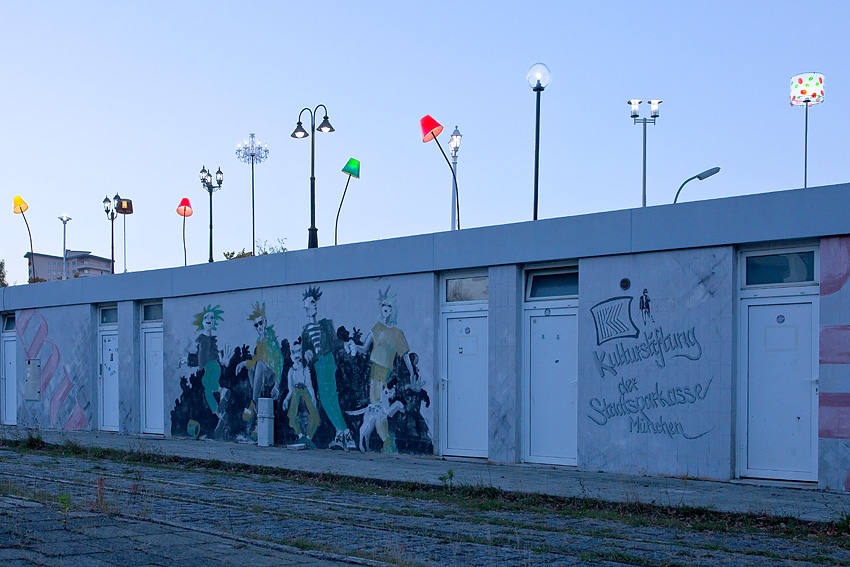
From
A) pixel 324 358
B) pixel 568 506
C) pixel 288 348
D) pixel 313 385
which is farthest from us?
pixel 288 348

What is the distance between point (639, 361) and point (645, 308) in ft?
2.62

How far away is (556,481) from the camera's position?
505 inches

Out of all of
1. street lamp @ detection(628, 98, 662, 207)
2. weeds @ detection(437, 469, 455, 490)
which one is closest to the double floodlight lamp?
street lamp @ detection(628, 98, 662, 207)

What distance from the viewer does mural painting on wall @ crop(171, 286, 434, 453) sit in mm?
17141

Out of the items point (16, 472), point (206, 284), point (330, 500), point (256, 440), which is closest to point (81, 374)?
point (206, 284)

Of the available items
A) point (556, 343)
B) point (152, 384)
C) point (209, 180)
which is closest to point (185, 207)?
point (209, 180)

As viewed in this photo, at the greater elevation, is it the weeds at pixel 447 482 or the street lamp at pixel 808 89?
the street lamp at pixel 808 89

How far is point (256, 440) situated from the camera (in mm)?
20016

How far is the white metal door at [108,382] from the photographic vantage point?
24438mm

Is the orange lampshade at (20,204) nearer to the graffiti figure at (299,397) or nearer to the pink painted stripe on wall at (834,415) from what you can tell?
the graffiti figure at (299,397)

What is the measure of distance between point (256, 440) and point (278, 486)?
7.28 m

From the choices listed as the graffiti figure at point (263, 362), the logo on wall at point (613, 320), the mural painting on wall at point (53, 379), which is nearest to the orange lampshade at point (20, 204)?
the mural painting on wall at point (53, 379)

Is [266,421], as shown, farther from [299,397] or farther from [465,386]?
[465,386]

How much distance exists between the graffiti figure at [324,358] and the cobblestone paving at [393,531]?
17.6 feet
